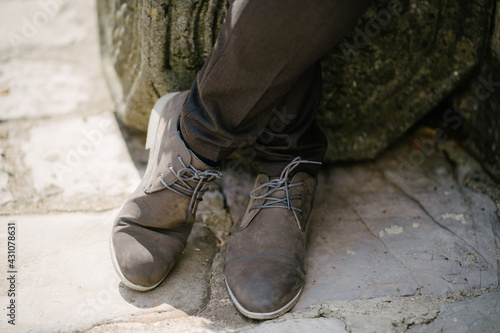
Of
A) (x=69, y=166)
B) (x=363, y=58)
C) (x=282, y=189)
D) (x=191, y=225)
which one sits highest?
(x=363, y=58)

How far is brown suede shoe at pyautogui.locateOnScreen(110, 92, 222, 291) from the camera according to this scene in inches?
43.1

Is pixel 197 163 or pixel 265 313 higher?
pixel 197 163

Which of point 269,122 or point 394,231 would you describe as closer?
point 269,122

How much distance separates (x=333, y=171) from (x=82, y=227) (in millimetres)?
879

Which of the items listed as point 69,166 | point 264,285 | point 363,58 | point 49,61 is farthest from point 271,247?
point 49,61

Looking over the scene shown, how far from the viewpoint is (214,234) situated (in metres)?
1.33

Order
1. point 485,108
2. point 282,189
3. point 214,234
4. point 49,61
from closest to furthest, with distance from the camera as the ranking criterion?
point 282,189, point 214,234, point 485,108, point 49,61

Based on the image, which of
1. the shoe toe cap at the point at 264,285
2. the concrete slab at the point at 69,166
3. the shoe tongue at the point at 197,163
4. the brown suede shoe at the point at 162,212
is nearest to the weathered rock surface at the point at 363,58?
the concrete slab at the point at 69,166

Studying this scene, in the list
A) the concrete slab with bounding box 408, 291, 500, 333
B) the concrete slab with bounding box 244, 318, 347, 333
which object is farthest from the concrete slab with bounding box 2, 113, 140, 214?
the concrete slab with bounding box 408, 291, 500, 333

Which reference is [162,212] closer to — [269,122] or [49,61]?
[269,122]

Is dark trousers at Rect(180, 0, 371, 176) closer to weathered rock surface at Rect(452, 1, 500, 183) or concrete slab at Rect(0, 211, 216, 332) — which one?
concrete slab at Rect(0, 211, 216, 332)

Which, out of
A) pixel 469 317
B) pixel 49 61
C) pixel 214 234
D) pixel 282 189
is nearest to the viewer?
pixel 469 317

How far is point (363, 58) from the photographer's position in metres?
1.40

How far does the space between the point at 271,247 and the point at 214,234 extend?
26 centimetres
